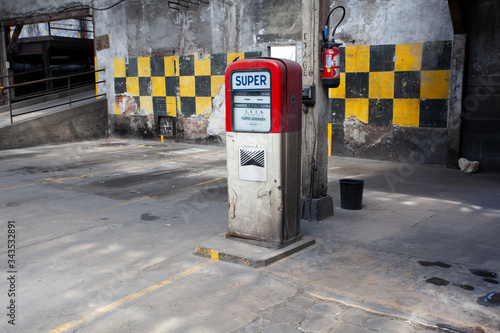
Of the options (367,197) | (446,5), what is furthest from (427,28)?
(367,197)

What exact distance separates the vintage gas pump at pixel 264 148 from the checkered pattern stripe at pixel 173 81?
24.1ft

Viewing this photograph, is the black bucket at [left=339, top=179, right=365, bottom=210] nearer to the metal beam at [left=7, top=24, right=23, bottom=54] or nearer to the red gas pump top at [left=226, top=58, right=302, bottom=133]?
the red gas pump top at [left=226, top=58, right=302, bottom=133]

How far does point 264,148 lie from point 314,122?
4.80ft

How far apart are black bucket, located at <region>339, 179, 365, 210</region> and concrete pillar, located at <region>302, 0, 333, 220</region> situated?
44 cm

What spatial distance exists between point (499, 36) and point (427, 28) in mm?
1314

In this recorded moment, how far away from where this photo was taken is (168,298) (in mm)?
3818

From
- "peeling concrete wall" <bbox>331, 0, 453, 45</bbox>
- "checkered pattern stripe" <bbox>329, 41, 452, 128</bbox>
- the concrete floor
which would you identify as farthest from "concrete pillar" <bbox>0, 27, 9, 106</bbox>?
"peeling concrete wall" <bbox>331, 0, 453, 45</bbox>

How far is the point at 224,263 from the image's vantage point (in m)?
4.55

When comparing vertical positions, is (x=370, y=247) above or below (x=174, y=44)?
below

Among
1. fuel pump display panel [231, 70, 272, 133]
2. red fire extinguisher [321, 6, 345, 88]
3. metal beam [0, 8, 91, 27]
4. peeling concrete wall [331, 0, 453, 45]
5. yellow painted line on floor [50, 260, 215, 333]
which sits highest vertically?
metal beam [0, 8, 91, 27]

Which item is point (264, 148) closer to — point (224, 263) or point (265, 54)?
point (224, 263)

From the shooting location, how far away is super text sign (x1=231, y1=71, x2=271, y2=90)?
452cm

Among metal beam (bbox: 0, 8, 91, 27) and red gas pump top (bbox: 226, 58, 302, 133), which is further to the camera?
metal beam (bbox: 0, 8, 91, 27)

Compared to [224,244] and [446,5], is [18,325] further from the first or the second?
[446,5]
